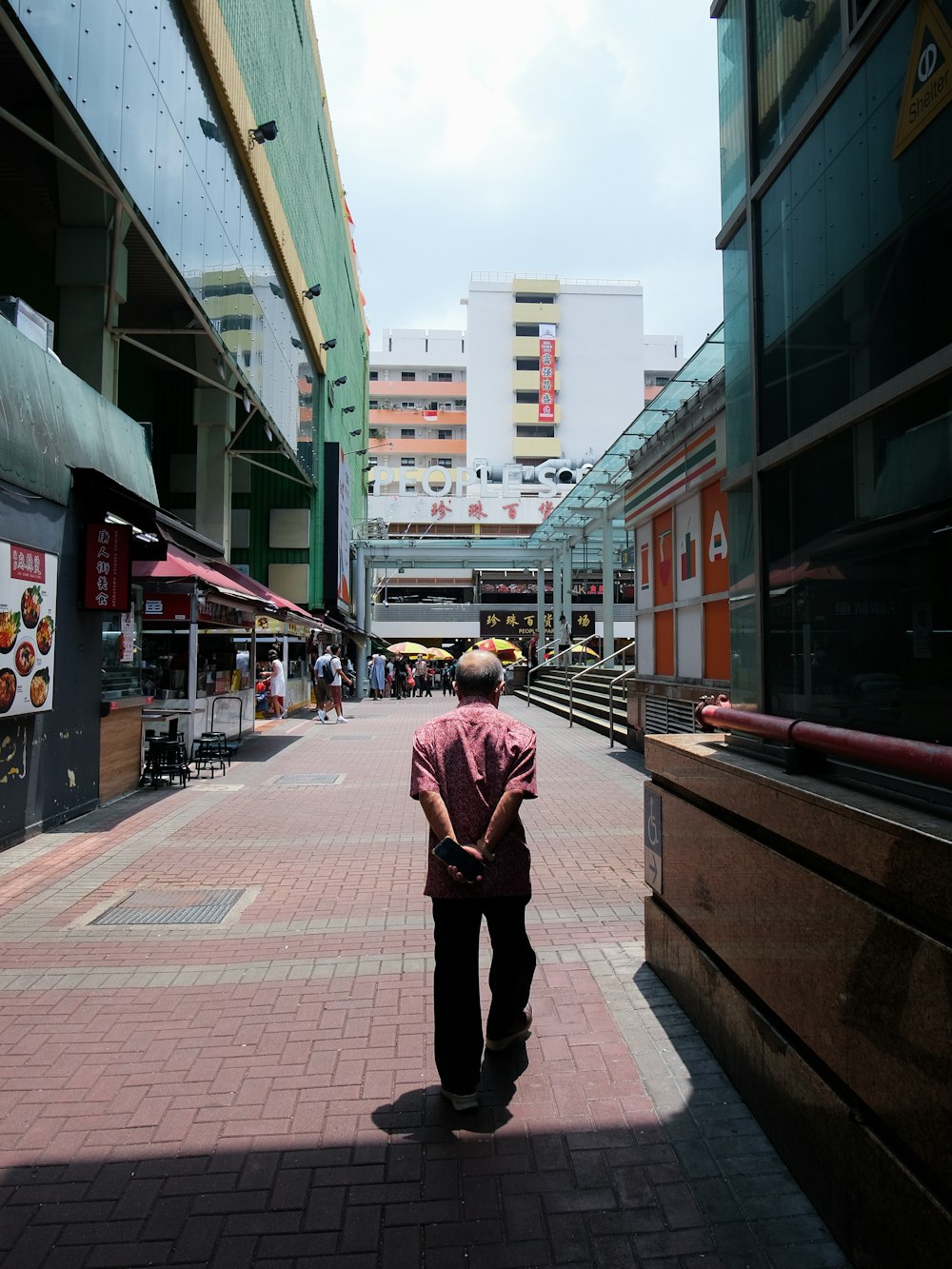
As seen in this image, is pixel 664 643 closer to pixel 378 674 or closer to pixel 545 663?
pixel 545 663

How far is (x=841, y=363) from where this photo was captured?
3.00 m

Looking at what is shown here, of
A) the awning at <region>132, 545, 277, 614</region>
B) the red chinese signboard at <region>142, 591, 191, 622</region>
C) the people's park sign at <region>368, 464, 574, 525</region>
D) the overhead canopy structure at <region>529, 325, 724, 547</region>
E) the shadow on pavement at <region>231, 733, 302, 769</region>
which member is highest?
the people's park sign at <region>368, 464, 574, 525</region>

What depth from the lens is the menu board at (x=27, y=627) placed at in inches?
281

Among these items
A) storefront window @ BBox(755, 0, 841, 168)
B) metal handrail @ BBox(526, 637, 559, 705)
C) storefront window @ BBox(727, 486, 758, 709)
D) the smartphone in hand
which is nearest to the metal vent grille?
storefront window @ BBox(727, 486, 758, 709)

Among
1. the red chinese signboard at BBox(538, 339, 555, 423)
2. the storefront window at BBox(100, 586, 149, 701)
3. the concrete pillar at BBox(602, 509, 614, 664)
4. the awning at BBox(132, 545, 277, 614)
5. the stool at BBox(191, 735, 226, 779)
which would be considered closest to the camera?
the storefront window at BBox(100, 586, 149, 701)

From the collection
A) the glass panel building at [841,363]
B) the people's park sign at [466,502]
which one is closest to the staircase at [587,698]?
the glass panel building at [841,363]

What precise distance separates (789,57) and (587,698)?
18.1 m

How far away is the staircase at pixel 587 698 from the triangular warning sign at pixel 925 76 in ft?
41.3

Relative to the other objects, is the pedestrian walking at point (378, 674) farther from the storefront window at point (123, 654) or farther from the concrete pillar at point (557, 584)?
the storefront window at point (123, 654)

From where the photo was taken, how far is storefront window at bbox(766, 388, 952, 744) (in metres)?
2.45

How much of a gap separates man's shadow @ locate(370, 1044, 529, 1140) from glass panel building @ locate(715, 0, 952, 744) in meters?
1.78

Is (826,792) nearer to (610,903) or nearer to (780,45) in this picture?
(780,45)

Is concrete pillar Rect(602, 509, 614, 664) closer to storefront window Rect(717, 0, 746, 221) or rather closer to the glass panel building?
storefront window Rect(717, 0, 746, 221)

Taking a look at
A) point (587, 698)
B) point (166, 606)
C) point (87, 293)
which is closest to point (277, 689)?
point (587, 698)
